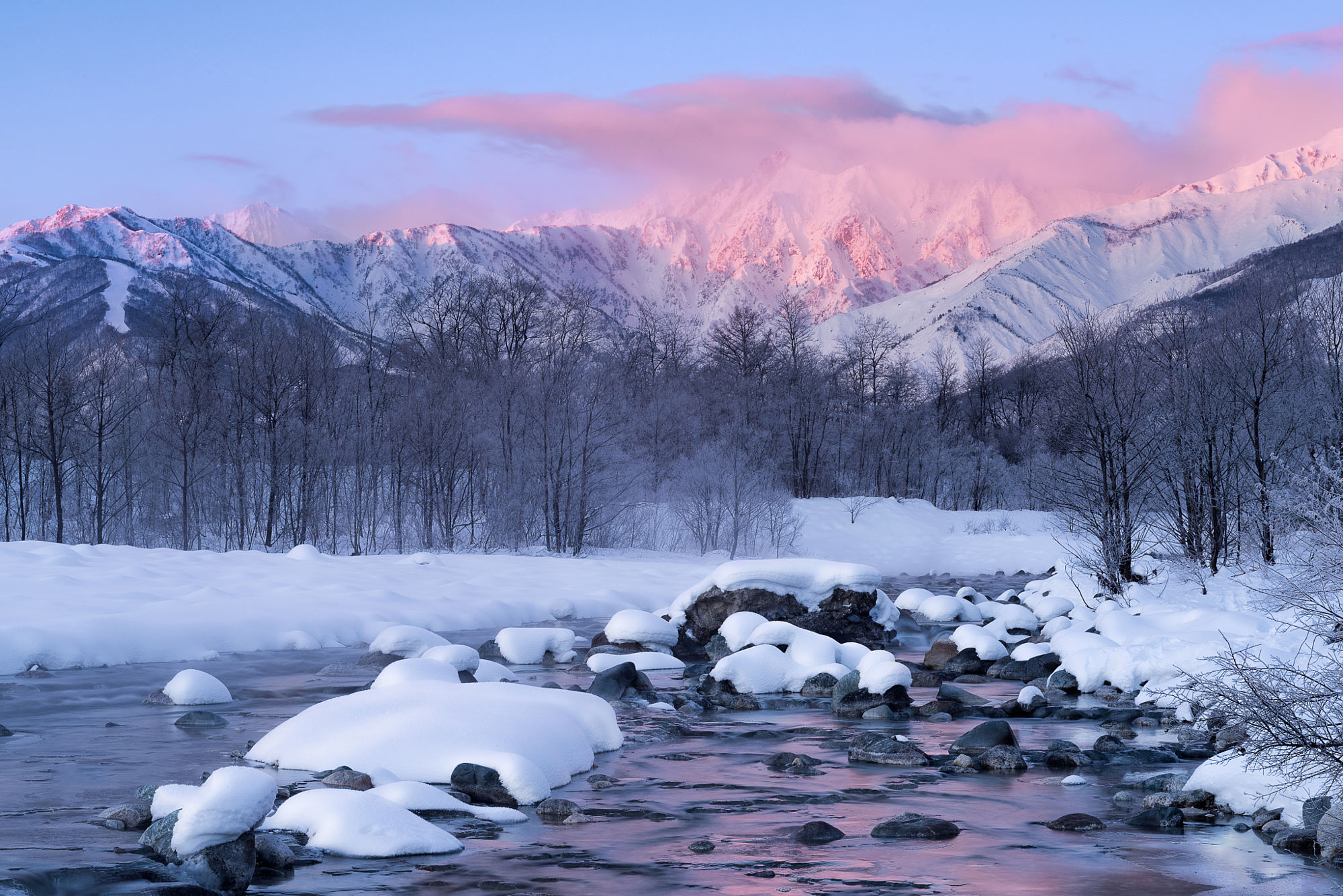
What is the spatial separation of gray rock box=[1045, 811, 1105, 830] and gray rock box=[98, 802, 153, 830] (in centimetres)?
688

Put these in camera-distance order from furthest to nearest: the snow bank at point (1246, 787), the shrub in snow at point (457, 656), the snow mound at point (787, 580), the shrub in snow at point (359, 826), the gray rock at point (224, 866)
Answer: the snow mound at point (787, 580) → the shrub in snow at point (457, 656) → the snow bank at point (1246, 787) → the shrub in snow at point (359, 826) → the gray rock at point (224, 866)

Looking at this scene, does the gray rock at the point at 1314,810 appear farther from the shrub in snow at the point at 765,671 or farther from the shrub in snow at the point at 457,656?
the shrub in snow at the point at 457,656

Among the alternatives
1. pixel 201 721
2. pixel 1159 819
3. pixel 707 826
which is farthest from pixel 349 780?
pixel 1159 819

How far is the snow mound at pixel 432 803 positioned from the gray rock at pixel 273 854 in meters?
1.24

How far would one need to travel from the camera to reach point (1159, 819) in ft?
28.2

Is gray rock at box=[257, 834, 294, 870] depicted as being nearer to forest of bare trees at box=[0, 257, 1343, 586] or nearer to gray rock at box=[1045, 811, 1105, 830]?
gray rock at box=[1045, 811, 1105, 830]

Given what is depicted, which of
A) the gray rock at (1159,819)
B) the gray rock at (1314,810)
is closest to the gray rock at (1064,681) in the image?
the gray rock at (1159,819)

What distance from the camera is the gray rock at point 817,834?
8.00m

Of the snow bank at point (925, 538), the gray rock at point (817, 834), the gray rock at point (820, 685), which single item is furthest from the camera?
the snow bank at point (925, 538)

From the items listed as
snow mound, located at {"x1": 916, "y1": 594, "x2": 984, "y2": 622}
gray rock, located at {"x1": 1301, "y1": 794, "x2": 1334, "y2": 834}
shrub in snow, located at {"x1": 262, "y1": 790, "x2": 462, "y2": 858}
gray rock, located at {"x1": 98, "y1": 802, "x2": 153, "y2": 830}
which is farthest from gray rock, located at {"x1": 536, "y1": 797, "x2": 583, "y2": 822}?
snow mound, located at {"x1": 916, "y1": 594, "x2": 984, "y2": 622}

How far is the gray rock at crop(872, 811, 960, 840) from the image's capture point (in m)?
8.20

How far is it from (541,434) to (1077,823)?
3154 centimetres

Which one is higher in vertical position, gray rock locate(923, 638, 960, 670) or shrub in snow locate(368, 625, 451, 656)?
shrub in snow locate(368, 625, 451, 656)

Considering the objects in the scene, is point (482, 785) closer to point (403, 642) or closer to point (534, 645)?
point (403, 642)
